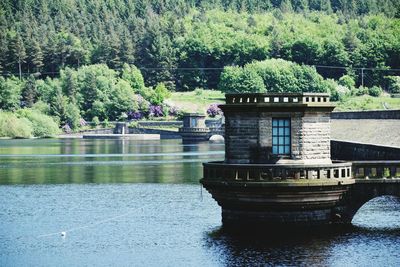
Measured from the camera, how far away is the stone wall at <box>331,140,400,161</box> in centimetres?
7475

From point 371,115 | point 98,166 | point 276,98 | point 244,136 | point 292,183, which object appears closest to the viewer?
point 292,183

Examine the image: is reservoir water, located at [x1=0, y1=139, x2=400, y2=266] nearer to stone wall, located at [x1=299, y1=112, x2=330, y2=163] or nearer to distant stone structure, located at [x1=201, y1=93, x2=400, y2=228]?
distant stone structure, located at [x1=201, y1=93, x2=400, y2=228]

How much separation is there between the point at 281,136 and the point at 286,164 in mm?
1479

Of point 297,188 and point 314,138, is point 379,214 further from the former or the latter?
point 297,188

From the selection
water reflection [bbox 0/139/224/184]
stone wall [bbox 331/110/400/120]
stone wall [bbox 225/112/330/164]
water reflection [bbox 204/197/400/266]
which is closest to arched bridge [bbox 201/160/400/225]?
water reflection [bbox 204/197/400/266]

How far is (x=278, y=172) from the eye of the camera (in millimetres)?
59031

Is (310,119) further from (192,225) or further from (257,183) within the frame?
(192,225)

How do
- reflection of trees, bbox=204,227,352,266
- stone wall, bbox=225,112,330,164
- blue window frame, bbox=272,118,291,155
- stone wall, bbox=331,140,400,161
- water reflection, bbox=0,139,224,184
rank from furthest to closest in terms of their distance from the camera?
water reflection, bbox=0,139,224,184 < stone wall, bbox=331,140,400,161 < blue window frame, bbox=272,118,291,155 < stone wall, bbox=225,112,330,164 < reflection of trees, bbox=204,227,352,266

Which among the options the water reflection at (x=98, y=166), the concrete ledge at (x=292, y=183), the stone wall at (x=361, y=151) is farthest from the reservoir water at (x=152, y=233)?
the stone wall at (x=361, y=151)

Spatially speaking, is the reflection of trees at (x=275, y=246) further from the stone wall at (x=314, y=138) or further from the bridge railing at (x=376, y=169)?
the stone wall at (x=314, y=138)

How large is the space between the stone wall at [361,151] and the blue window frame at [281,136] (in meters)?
12.3

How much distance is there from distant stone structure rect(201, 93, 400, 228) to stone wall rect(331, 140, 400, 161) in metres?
10.8

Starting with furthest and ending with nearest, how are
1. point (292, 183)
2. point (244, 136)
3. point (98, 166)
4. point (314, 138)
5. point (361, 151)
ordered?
1. point (98, 166)
2. point (361, 151)
3. point (314, 138)
4. point (244, 136)
5. point (292, 183)

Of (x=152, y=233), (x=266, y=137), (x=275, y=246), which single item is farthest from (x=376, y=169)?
(x=152, y=233)
